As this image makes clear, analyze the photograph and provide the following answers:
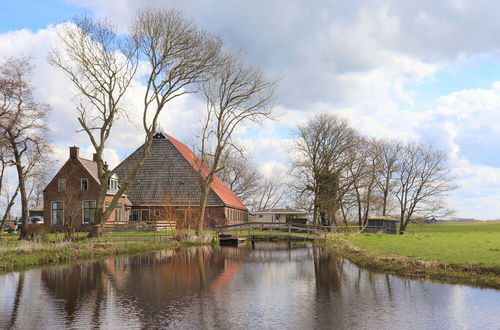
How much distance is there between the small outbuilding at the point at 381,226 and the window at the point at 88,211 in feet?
95.8

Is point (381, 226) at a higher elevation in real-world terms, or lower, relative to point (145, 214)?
lower

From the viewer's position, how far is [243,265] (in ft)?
84.9

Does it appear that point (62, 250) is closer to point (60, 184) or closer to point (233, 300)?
point (233, 300)

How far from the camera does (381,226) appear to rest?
56.7 metres

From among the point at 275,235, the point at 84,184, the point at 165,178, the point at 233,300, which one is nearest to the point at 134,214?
the point at 165,178

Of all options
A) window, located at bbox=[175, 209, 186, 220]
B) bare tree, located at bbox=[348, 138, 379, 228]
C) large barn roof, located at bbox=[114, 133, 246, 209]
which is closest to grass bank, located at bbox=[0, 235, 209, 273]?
window, located at bbox=[175, 209, 186, 220]

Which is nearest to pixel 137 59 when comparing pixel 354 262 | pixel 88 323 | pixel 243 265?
pixel 243 265

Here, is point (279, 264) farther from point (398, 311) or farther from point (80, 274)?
point (398, 311)

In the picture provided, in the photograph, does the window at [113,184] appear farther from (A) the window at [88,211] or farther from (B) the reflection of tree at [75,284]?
(B) the reflection of tree at [75,284]

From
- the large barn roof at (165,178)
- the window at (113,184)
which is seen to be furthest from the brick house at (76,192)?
the large barn roof at (165,178)

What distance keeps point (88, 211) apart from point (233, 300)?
36.8 metres

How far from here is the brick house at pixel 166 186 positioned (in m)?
54.4

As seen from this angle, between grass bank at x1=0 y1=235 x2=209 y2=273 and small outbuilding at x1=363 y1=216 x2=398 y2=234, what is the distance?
29.7 meters

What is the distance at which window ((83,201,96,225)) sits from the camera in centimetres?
Result: 4822
